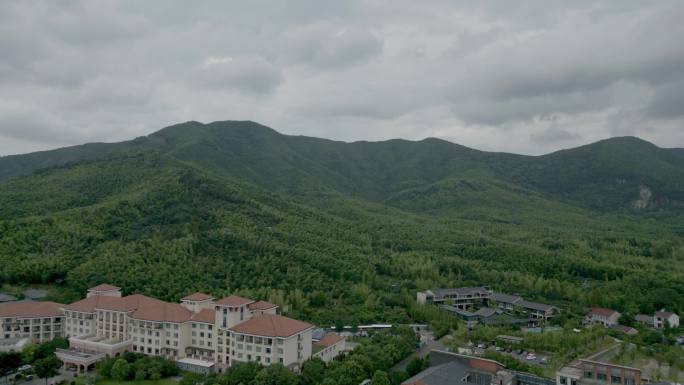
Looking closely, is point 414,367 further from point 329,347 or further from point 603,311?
point 603,311

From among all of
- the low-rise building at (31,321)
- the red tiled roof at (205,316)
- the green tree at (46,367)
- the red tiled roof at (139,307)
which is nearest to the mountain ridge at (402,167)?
the low-rise building at (31,321)

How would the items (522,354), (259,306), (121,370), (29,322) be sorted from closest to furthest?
(121,370)
(522,354)
(259,306)
(29,322)

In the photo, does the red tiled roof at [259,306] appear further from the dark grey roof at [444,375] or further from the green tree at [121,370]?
the dark grey roof at [444,375]

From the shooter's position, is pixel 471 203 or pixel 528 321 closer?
pixel 528 321

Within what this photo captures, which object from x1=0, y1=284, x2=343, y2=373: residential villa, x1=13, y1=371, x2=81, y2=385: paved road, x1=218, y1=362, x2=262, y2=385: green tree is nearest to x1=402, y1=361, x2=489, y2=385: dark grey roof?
x1=0, y1=284, x2=343, y2=373: residential villa

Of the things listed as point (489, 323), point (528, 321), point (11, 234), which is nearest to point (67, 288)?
point (11, 234)

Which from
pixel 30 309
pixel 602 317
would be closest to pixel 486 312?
pixel 602 317

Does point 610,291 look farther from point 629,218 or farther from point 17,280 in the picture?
point 629,218
